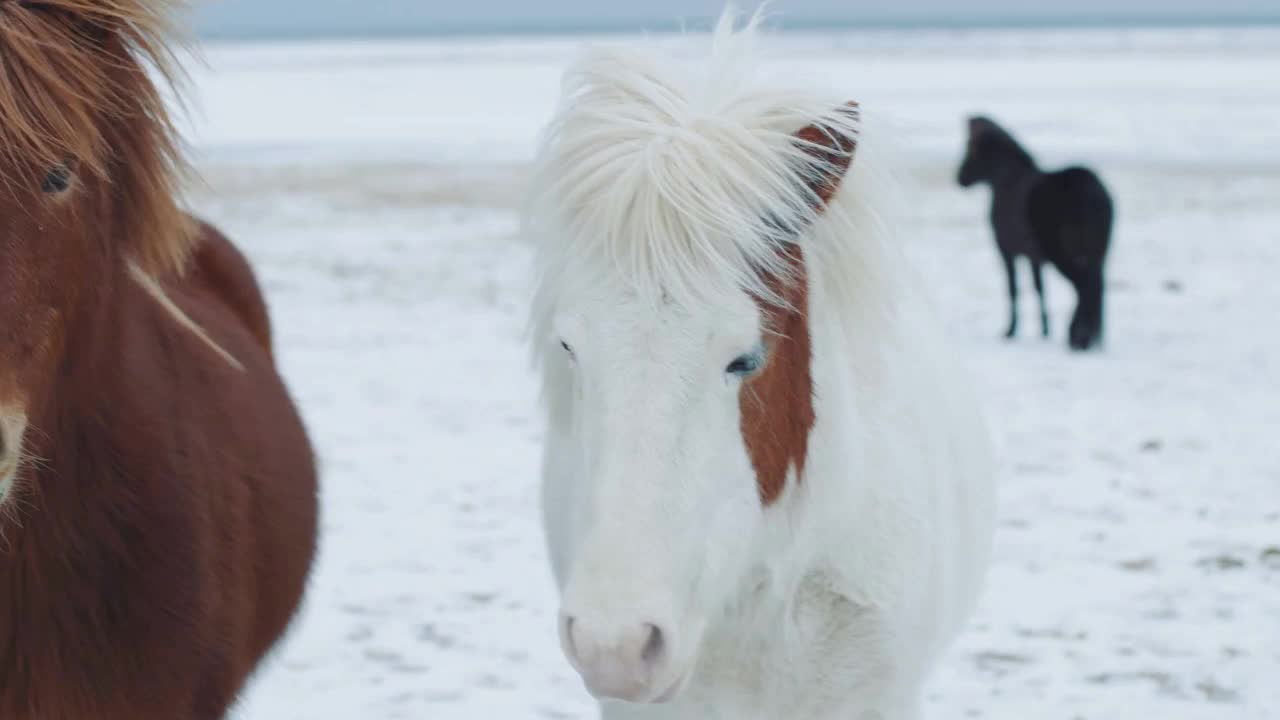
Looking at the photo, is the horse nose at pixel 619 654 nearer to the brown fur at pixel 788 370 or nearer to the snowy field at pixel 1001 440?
the brown fur at pixel 788 370

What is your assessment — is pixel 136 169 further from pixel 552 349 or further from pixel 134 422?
pixel 552 349

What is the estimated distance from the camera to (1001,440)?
680 cm

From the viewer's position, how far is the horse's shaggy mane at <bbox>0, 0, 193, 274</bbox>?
1911mm

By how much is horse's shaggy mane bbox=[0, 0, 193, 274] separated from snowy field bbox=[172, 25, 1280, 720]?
0.13m

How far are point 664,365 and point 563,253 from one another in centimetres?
31

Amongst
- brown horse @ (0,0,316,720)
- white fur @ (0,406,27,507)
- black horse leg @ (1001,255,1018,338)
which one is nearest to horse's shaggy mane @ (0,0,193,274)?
brown horse @ (0,0,316,720)

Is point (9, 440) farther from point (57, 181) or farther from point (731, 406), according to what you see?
point (731, 406)

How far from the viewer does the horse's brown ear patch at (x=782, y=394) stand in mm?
2105

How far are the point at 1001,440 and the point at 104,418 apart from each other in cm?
530

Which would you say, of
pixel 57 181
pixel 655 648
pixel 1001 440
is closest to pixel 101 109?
pixel 57 181

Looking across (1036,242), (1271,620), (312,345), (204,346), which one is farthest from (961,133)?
(204,346)

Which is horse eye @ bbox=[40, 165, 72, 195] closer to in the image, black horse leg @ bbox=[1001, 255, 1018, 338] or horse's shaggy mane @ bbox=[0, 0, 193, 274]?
horse's shaggy mane @ bbox=[0, 0, 193, 274]

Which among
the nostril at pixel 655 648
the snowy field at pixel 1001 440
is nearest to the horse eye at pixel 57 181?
the snowy field at pixel 1001 440

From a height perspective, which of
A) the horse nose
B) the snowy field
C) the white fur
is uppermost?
the white fur
